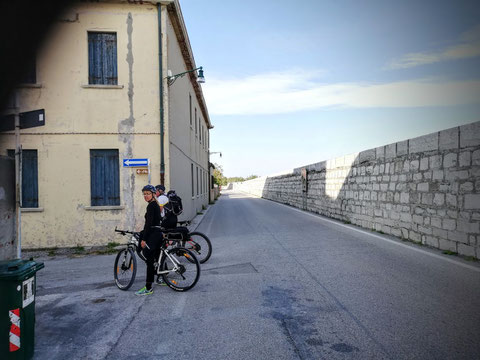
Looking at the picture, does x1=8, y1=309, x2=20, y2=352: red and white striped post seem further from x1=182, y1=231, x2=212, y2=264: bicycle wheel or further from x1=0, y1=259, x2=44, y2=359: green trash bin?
x1=182, y1=231, x2=212, y2=264: bicycle wheel

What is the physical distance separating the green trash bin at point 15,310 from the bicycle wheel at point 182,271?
236 centimetres

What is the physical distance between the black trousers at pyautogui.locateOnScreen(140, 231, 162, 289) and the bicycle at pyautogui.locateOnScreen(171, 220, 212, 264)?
111 centimetres

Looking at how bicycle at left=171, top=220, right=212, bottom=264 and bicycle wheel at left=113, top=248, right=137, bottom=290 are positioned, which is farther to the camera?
bicycle at left=171, top=220, right=212, bottom=264

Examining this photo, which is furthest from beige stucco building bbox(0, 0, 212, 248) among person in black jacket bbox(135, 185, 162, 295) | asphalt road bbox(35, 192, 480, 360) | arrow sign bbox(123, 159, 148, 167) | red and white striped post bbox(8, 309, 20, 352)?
red and white striped post bbox(8, 309, 20, 352)

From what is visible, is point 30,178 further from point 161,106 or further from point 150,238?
point 150,238

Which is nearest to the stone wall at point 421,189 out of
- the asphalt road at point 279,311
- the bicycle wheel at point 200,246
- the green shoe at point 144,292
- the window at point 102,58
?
the asphalt road at point 279,311

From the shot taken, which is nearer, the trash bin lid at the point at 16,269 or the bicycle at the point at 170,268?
the trash bin lid at the point at 16,269

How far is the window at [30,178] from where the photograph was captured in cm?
973

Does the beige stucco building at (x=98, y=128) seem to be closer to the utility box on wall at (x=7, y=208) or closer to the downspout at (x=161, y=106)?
the downspout at (x=161, y=106)

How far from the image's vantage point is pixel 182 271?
536cm

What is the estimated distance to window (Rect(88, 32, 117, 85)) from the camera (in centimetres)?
1016

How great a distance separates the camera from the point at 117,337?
369 cm

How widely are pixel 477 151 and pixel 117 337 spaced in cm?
703

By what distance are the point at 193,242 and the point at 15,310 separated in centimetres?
438
